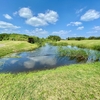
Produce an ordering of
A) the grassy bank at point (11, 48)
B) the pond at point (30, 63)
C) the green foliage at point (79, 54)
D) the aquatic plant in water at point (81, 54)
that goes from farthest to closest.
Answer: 1. the grassy bank at point (11, 48)
2. the green foliage at point (79, 54)
3. the aquatic plant in water at point (81, 54)
4. the pond at point (30, 63)

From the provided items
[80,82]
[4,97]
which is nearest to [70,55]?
[80,82]

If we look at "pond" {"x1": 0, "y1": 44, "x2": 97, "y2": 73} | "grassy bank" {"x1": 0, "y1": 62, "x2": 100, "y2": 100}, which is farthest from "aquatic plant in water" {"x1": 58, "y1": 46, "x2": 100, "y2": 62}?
"grassy bank" {"x1": 0, "y1": 62, "x2": 100, "y2": 100}

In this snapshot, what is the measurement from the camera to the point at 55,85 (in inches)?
233

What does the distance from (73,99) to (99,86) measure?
2.03m

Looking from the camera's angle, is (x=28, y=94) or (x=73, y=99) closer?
(x=73, y=99)

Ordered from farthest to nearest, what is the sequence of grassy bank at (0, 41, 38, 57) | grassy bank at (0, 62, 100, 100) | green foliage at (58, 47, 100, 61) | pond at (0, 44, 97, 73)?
1. grassy bank at (0, 41, 38, 57)
2. green foliage at (58, 47, 100, 61)
3. pond at (0, 44, 97, 73)
4. grassy bank at (0, 62, 100, 100)

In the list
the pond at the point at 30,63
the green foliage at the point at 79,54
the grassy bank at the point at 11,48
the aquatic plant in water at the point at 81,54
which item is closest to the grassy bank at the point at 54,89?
the pond at the point at 30,63

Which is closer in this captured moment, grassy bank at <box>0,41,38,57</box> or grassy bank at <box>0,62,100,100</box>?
grassy bank at <box>0,62,100,100</box>

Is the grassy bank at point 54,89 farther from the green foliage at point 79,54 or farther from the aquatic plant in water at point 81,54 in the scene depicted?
the green foliage at point 79,54

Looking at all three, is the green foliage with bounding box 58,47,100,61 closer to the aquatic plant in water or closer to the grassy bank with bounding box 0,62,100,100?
the aquatic plant in water

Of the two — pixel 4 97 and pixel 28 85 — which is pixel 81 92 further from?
pixel 4 97

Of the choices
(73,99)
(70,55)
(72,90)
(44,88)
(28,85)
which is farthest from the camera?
(70,55)

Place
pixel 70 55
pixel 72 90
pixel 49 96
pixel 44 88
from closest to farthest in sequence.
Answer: pixel 49 96 → pixel 72 90 → pixel 44 88 → pixel 70 55

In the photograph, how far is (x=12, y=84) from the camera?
20.6 ft
